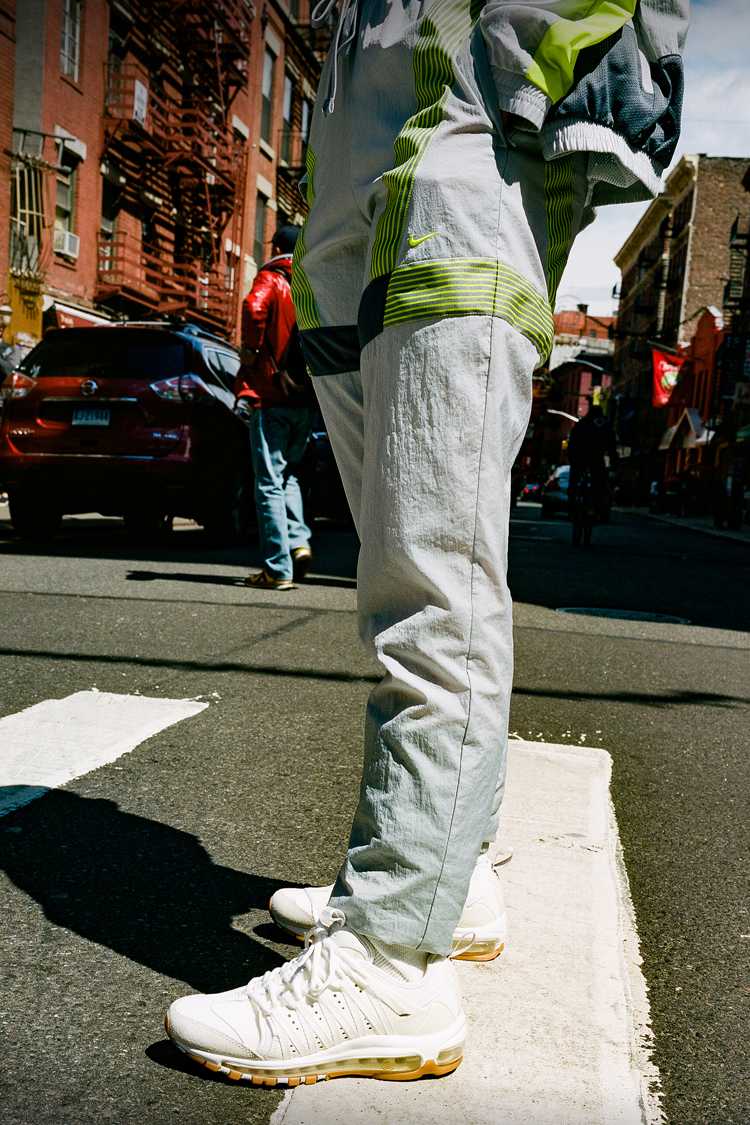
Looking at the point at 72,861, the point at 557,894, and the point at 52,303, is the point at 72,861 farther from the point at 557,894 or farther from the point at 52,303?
the point at 52,303

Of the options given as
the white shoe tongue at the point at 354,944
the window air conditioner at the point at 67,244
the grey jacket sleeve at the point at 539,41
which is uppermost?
the window air conditioner at the point at 67,244

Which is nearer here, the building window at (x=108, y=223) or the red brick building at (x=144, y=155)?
the red brick building at (x=144, y=155)

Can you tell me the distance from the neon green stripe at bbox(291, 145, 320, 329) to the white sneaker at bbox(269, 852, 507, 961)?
888 millimetres

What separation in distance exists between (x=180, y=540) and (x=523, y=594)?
3791mm

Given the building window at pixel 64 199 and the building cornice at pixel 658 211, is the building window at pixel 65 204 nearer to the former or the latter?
the building window at pixel 64 199

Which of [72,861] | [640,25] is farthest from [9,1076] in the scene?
[640,25]

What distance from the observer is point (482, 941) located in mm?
1828

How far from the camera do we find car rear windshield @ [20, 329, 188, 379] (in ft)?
29.8

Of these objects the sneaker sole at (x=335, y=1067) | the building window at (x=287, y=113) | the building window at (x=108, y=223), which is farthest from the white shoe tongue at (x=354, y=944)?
the building window at (x=287, y=113)

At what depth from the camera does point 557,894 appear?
6.90 feet

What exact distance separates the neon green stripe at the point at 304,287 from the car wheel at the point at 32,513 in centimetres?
764

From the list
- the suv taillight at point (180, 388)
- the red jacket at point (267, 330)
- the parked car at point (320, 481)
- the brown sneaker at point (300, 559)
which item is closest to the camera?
the red jacket at point (267, 330)

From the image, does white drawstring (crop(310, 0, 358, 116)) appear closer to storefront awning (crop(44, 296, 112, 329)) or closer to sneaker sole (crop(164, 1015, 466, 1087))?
sneaker sole (crop(164, 1015, 466, 1087))

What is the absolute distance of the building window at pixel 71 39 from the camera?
21969 mm
